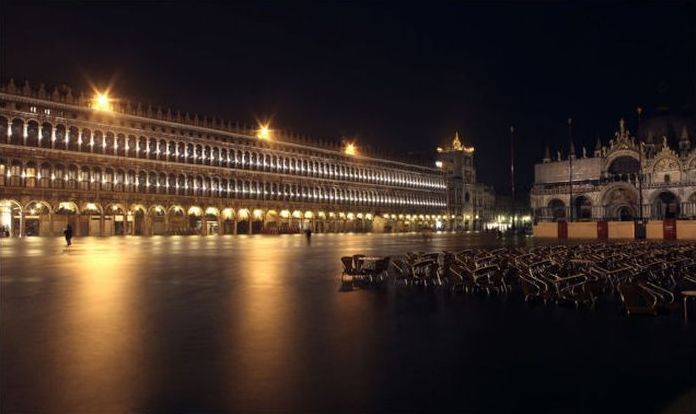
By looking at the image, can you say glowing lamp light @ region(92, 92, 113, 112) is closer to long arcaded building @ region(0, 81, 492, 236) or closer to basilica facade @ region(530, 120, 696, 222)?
long arcaded building @ region(0, 81, 492, 236)

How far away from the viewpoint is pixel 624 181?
281 feet

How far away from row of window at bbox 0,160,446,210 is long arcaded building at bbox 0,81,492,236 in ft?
0.46

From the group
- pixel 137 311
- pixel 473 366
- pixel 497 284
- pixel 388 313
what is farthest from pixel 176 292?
pixel 473 366

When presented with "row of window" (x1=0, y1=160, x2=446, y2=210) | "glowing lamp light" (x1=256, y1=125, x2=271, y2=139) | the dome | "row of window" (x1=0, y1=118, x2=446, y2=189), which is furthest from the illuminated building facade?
"glowing lamp light" (x1=256, y1=125, x2=271, y2=139)

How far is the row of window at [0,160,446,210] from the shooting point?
62.7 meters

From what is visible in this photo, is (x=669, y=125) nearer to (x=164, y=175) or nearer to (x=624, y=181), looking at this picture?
(x=624, y=181)

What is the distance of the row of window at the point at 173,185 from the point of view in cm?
6272

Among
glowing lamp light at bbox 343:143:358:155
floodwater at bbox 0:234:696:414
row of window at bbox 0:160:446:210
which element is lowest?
floodwater at bbox 0:234:696:414

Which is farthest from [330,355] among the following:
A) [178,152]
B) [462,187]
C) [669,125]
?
[462,187]

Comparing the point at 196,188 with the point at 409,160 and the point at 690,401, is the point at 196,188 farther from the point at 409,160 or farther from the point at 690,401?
the point at 690,401

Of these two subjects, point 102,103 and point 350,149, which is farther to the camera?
point 350,149

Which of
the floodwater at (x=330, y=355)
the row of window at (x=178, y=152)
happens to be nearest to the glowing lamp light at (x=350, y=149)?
the row of window at (x=178, y=152)

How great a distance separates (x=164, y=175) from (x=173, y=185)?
6.04 feet

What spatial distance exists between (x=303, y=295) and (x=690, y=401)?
8876 mm
